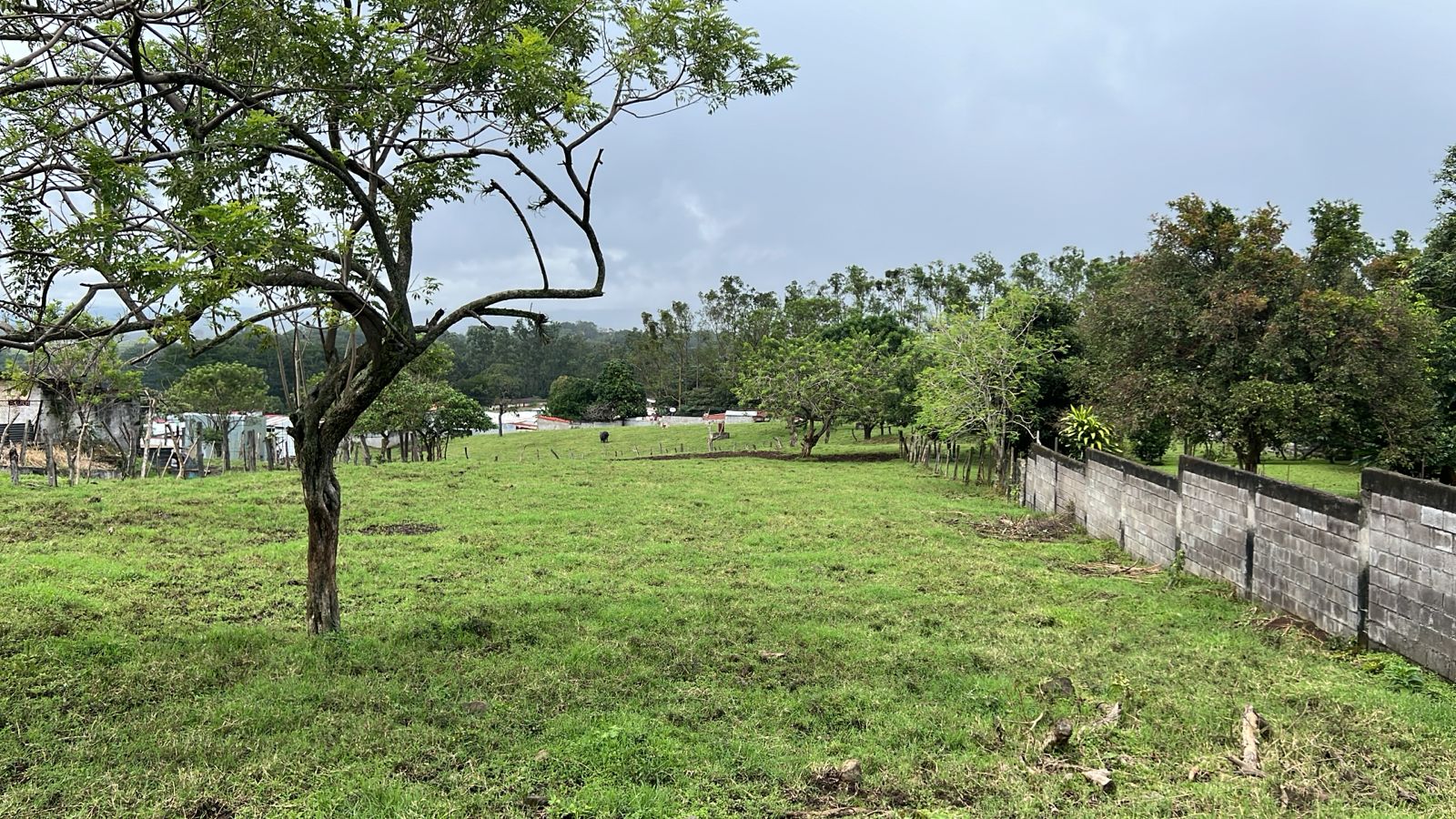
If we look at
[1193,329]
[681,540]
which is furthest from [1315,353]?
[681,540]

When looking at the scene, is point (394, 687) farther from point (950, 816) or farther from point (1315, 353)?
point (1315, 353)

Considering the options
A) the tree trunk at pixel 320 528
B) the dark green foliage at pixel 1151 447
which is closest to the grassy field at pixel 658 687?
the tree trunk at pixel 320 528

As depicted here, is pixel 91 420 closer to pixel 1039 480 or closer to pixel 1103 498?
pixel 1039 480

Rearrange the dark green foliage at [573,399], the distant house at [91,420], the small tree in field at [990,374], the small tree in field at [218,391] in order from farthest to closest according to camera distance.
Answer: the dark green foliage at [573,399], the small tree in field at [218,391], the distant house at [91,420], the small tree in field at [990,374]

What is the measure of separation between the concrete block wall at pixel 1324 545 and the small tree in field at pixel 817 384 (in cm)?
1518

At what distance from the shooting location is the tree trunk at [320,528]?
5.11 meters

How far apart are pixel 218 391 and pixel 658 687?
31017 millimetres

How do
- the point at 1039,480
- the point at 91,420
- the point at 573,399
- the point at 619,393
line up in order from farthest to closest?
the point at 573,399 < the point at 619,393 < the point at 91,420 < the point at 1039,480

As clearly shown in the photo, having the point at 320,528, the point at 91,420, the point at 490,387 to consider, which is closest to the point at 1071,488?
the point at 320,528

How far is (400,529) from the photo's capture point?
10055mm

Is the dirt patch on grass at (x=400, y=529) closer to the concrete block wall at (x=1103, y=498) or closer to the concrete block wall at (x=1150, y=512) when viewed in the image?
the concrete block wall at (x=1150, y=512)

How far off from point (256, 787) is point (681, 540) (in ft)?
21.5

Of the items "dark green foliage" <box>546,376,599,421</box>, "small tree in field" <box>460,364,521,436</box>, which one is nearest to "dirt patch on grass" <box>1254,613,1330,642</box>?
"dark green foliage" <box>546,376,599,421</box>

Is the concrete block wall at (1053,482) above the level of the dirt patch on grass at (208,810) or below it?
above
